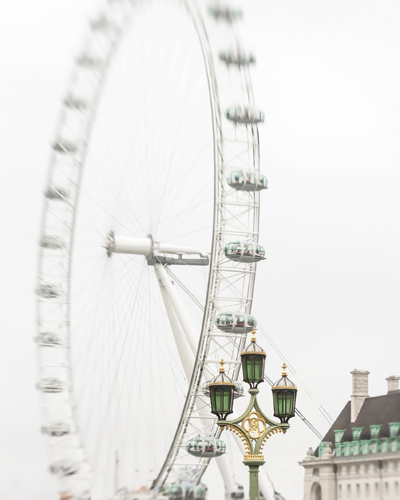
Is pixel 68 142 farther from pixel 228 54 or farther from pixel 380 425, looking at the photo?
pixel 380 425

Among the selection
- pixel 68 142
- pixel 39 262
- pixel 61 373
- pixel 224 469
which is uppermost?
pixel 68 142

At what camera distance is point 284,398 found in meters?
31.5

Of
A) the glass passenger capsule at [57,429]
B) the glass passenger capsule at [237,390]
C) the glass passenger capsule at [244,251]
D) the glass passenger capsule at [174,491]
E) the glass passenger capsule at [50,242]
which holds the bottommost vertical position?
the glass passenger capsule at [174,491]

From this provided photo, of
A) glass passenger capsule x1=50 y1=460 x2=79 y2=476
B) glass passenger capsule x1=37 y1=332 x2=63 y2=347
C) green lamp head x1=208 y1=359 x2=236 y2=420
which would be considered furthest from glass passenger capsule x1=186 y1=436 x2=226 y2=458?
green lamp head x1=208 y1=359 x2=236 y2=420

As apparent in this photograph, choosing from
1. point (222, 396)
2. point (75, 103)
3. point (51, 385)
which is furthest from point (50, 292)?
point (222, 396)

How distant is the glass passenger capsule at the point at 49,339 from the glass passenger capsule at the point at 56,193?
6485mm

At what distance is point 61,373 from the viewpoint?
178ft

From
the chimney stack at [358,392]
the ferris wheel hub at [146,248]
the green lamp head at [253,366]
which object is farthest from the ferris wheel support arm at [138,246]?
the chimney stack at [358,392]

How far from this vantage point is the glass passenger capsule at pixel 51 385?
178 ft

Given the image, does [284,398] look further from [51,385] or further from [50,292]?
[50,292]

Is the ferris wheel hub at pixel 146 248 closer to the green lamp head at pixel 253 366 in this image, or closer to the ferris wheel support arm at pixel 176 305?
the ferris wheel support arm at pixel 176 305

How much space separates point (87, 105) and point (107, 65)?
2093mm

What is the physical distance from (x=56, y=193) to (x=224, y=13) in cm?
1194

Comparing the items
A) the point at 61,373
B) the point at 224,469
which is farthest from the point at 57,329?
the point at 224,469
